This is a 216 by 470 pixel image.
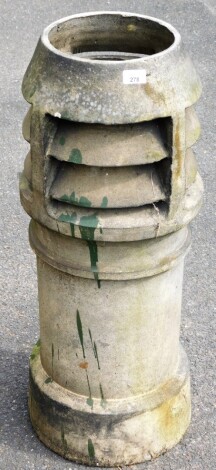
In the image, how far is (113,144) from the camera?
3232mm

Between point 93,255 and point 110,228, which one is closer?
point 110,228

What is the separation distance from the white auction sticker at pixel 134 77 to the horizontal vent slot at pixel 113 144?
15cm

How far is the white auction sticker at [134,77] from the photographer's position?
3148 millimetres

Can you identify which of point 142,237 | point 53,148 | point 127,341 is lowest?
point 127,341

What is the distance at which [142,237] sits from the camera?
3.37 metres

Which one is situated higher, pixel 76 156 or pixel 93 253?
pixel 76 156

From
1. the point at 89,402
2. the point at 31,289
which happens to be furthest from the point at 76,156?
the point at 31,289

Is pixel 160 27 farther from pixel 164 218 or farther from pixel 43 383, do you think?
pixel 43 383

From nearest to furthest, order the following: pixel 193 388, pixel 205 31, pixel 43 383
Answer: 1. pixel 43 383
2. pixel 193 388
3. pixel 205 31

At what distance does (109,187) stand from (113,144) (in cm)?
16

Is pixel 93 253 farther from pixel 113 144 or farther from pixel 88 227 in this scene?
pixel 113 144

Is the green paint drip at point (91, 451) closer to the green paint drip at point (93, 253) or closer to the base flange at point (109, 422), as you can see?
the base flange at point (109, 422)

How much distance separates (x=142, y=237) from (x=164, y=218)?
0.11m

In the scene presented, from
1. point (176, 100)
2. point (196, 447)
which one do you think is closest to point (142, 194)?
point (176, 100)
